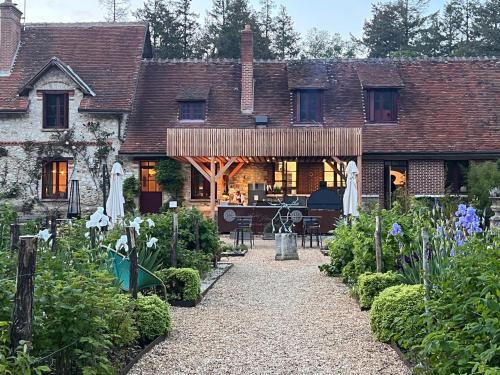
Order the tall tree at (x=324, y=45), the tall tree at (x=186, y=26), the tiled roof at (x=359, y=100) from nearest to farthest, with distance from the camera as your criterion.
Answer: the tiled roof at (x=359, y=100), the tall tree at (x=186, y=26), the tall tree at (x=324, y=45)

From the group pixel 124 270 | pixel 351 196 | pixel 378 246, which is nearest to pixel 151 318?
pixel 124 270

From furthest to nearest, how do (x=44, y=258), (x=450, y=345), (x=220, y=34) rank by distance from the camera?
(x=220, y=34) → (x=44, y=258) → (x=450, y=345)

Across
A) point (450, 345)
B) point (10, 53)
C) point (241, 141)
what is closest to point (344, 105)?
point (241, 141)

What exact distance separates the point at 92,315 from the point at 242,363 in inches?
74.0

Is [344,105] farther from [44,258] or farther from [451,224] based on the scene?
[44,258]

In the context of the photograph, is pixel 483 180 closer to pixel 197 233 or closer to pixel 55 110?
pixel 197 233

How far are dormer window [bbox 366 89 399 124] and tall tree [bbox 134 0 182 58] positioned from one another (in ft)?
70.5

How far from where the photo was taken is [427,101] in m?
24.4

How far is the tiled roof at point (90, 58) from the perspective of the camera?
23.6m

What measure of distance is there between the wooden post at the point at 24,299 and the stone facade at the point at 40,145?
63.6 ft

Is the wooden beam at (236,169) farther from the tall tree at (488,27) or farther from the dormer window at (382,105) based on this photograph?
the tall tree at (488,27)

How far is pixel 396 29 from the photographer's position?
4497 cm

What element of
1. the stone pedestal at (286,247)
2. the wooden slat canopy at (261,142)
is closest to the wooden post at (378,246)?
the stone pedestal at (286,247)

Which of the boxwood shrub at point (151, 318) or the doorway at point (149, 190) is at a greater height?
the doorway at point (149, 190)
